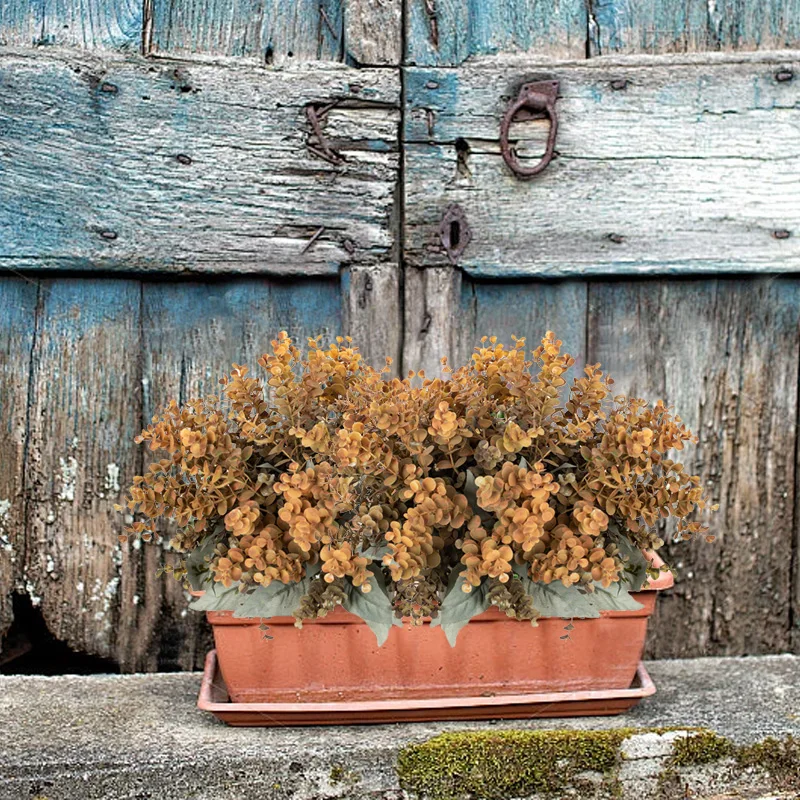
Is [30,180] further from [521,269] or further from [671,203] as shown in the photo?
[671,203]

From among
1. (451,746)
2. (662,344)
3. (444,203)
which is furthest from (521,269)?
(451,746)

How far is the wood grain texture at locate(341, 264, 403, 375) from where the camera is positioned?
7.16ft

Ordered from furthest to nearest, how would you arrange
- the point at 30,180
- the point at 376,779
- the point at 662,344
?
the point at 662,344, the point at 30,180, the point at 376,779

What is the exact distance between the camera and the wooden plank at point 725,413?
2.27 metres

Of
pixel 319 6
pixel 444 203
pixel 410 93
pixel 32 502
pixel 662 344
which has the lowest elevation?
pixel 32 502

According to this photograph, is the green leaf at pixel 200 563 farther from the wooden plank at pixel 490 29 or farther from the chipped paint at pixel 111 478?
the wooden plank at pixel 490 29

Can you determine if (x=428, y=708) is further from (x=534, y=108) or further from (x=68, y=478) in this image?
(x=534, y=108)

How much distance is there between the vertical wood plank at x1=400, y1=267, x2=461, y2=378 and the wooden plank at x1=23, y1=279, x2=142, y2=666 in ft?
1.85

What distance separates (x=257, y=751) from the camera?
1784 millimetres

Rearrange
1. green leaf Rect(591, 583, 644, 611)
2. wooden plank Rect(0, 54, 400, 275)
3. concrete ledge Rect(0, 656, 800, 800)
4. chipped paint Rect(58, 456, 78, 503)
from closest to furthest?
concrete ledge Rect(0, 656, 800, 800) → green leaf Rect(591, 583, 644, 611) → wooden plank Rect(0, 54, 400, 275) → chipped paint Rect(58, 456, 78, 503)

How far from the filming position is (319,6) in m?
2.16

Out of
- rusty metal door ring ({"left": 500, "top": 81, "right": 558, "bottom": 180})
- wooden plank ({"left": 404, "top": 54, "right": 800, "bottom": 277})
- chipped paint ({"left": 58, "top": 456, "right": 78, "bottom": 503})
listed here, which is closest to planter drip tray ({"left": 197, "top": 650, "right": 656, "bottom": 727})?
chipped paint ({"left": 58, "top": 456, "right": 78, "bottom": 503})

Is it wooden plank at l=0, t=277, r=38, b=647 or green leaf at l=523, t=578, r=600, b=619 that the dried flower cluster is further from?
wooden plank at l=0, t=277, r=38, b=647

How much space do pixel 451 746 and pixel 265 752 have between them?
0.31 metres
